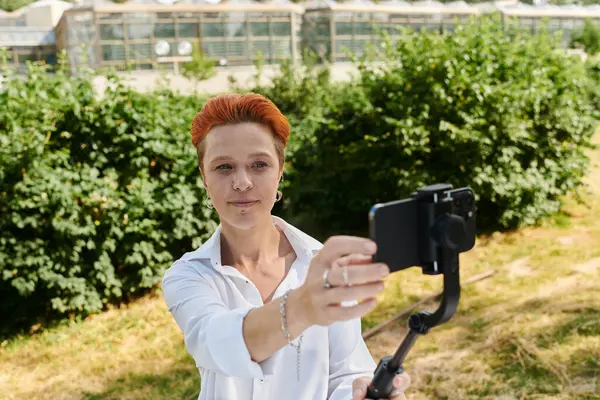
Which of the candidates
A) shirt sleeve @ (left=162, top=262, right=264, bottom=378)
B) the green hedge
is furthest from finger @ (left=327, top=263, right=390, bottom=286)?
the green hedge

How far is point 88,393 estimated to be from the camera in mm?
5293

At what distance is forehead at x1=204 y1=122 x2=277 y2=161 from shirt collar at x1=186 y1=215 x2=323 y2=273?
30 cm

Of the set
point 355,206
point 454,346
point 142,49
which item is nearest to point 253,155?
point 454,346

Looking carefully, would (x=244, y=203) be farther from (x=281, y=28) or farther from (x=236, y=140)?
(x=281, y=28)

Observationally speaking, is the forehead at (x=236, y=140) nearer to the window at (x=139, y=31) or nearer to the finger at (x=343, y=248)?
the finger at (x=343, y=248)

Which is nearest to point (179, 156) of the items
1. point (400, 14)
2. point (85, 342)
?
point (85, 342)

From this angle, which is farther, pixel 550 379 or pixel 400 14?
pixel 400 14

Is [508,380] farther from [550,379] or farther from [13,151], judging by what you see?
[13,151]

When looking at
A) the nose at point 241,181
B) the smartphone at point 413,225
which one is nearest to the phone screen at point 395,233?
the smartphone at point 413,225

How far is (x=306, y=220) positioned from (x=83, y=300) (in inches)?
146

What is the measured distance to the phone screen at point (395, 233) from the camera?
1.15 m

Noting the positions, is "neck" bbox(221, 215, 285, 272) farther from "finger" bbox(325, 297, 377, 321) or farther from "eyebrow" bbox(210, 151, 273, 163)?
"finger" bbox(325, 297, 377, 321)

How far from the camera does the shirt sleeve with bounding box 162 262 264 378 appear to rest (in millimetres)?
1383

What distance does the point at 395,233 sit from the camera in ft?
3.88
